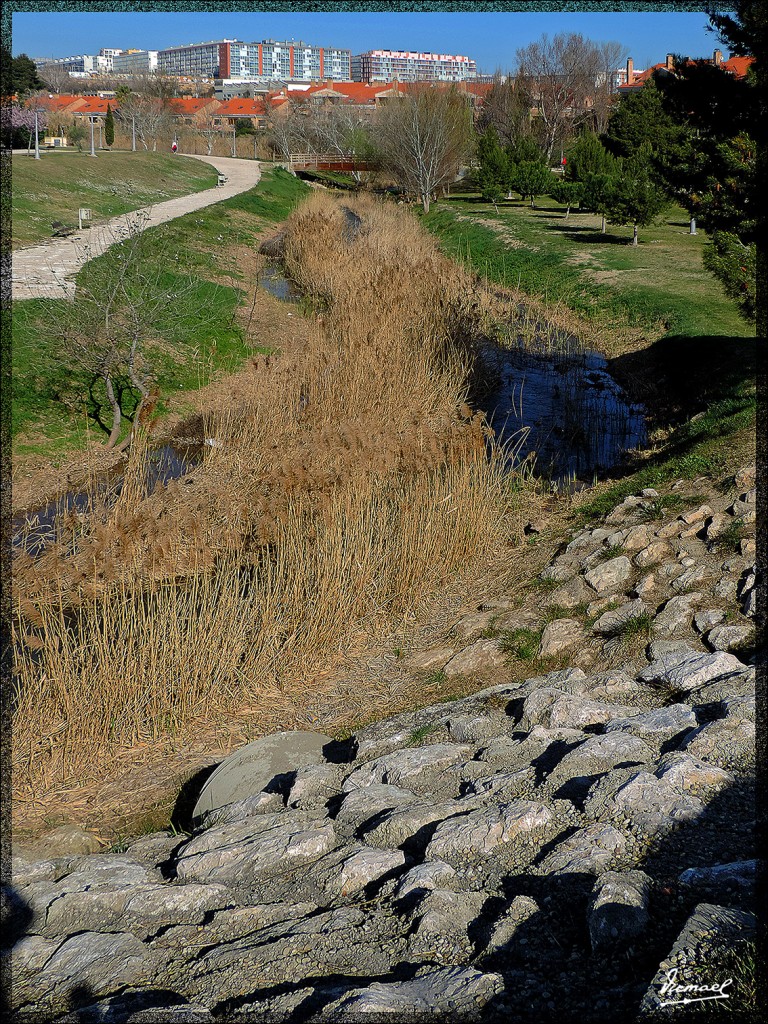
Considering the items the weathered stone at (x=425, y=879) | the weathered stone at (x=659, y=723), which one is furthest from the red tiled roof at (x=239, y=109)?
the weathered stone at (x=425, y=879)

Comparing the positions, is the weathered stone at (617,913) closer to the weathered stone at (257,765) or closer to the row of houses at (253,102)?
the weathered stone at (257,765)

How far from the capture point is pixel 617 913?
269 cm

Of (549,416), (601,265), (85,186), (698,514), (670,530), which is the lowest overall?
(670,530)

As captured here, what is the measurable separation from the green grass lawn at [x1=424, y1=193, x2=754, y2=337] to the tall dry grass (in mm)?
5880

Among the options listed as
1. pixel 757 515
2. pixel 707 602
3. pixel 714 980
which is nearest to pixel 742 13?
pixel 757 515

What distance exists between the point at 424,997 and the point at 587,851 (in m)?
0.82

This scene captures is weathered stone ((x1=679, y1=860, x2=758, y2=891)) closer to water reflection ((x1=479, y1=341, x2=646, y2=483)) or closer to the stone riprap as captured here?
the stone riprap

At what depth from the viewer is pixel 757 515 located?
6.02 meters

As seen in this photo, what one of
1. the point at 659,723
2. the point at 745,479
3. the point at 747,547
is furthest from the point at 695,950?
the point at 745,479

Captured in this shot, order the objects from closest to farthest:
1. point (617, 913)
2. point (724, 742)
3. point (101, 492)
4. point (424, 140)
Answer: point (617, 913), point (724, 742), point (101, 492), point (424, 140)

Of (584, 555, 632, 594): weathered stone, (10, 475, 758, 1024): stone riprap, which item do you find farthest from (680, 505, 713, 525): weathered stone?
(10, 475, 758, 1024): stone riprap

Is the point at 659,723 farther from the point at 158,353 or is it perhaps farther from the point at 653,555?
the point at 158,353

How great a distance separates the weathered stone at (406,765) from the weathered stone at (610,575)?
2.24 meters

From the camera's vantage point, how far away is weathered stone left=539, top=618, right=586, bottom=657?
5781mm
